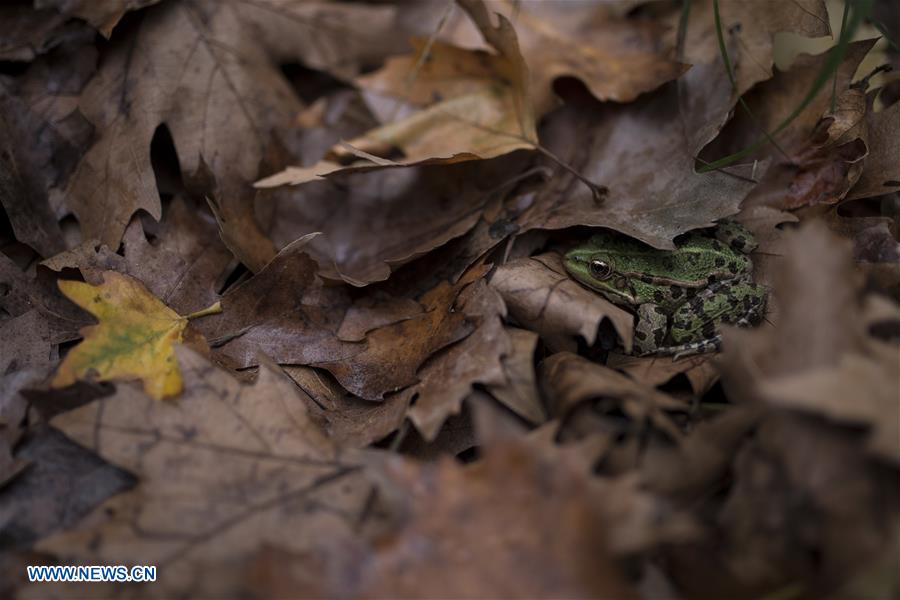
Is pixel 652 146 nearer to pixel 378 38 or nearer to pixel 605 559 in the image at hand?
pixel 378 38

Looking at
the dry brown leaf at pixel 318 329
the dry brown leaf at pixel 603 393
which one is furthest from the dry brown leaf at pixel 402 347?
the dry brown leaf at pixel 603 393

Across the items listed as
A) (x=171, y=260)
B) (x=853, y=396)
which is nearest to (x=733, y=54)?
(x=853, y=396)

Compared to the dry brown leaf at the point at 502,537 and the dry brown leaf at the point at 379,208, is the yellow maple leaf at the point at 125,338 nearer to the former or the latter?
the dry brown leaf at the point at 379,208

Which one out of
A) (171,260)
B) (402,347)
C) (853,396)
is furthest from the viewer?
(171,260)

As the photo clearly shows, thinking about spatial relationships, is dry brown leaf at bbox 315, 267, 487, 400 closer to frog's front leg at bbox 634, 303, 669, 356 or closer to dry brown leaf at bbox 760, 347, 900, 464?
frog's front leg at bbox 634, 303, 669, 356

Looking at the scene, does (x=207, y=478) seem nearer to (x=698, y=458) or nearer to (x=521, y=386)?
(x=521, y=386)

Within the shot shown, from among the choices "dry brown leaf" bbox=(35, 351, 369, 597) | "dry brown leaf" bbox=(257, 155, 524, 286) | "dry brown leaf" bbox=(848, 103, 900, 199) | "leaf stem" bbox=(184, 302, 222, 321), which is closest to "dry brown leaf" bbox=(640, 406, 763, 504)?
"dry brown leaf" bbox=(35, 351, 369, 597)
